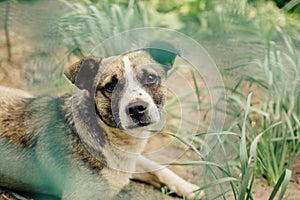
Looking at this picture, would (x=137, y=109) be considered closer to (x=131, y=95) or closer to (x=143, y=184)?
(x=131, y=95)

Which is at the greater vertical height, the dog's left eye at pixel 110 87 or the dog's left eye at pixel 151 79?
the dog's left eye at pixel 151 79

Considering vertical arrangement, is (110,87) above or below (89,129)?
above

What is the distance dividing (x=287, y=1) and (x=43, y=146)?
12.0 feet

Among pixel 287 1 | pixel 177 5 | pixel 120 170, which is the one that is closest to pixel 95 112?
pixel 120 170

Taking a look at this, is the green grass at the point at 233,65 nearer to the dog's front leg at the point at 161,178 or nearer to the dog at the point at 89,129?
the dog's front leg at the point at 161,178

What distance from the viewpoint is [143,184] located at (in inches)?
168

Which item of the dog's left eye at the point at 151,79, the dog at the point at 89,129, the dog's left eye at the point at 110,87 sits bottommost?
the dog at the point at 89,129

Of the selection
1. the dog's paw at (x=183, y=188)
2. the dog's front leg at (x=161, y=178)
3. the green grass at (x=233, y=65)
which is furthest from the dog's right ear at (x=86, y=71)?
the dog's paw at (x=183, y=188)

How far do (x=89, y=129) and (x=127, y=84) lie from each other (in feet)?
1.45

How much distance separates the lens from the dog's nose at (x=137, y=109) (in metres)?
3.40

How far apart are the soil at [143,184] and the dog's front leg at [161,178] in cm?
5

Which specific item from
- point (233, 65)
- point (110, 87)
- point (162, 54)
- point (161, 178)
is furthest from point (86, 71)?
point (233, 65)

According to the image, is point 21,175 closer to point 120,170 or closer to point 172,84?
point 120,170

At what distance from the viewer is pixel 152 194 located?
13.7 feet
